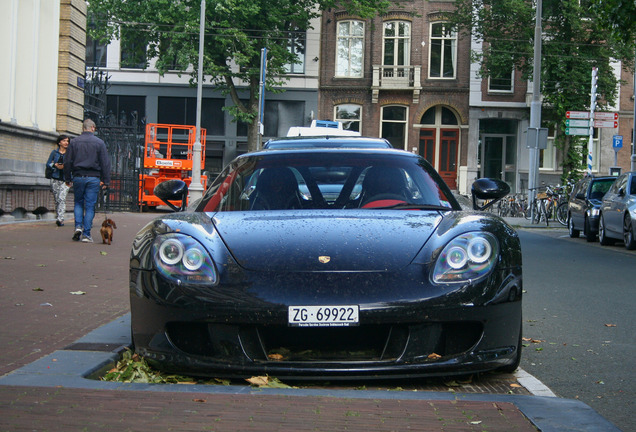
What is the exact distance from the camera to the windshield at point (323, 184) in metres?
5.54

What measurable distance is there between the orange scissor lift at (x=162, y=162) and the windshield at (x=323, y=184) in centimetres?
2431

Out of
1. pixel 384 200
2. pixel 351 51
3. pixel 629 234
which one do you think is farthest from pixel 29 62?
pixel 351 51

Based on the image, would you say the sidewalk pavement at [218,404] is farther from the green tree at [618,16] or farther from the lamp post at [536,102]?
the lamp post at [536,102]

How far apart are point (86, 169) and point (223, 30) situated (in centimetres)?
2613

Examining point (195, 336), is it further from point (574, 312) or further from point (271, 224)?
point (574, 312)

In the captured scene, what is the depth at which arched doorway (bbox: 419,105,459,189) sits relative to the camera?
153 feet

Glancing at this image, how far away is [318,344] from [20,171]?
1603 centimetres

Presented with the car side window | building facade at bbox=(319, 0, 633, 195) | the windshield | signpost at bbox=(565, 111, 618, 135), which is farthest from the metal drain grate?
building facade at bbox=(319, 0, 633, 195)

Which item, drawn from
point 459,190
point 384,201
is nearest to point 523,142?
point 459,190

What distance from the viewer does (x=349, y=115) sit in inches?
1859

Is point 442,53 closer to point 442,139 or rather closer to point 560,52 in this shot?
point 442,139

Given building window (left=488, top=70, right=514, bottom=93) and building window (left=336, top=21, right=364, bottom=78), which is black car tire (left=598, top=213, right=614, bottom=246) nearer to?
building window (left=488, top=70, right=514, bottom=93)

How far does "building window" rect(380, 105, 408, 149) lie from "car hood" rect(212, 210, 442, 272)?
138 feet

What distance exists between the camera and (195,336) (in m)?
4.50
